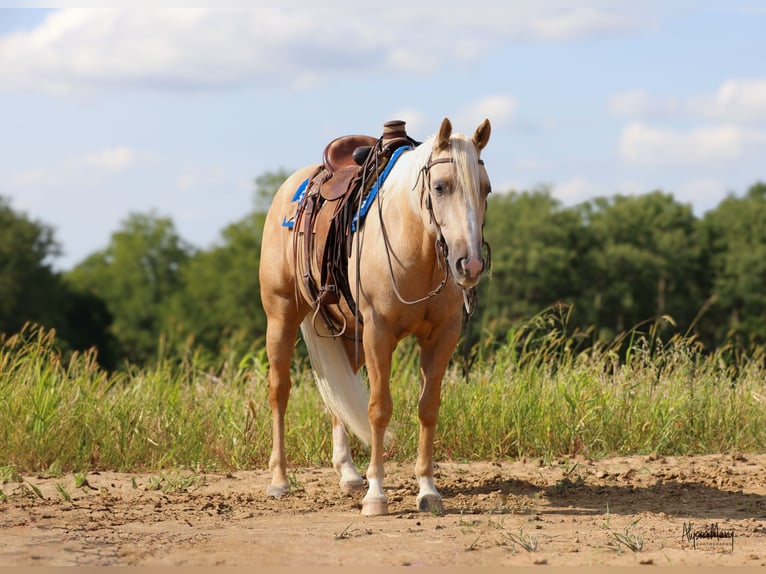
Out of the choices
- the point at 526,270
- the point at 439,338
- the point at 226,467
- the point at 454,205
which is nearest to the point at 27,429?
the point at 226,467

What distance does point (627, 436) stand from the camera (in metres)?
8.73

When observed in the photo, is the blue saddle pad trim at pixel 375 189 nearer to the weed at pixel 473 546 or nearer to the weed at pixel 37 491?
the weed at pixel 473 546

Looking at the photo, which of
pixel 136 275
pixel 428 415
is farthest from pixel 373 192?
pixel 136 275

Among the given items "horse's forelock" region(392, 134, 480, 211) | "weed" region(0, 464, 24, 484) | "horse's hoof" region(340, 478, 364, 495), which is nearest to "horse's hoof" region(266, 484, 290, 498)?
"horse's hoof" region(340, 478, 364, 495)

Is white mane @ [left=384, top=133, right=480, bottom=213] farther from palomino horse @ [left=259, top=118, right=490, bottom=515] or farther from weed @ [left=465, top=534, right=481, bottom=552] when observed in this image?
weed @ [left=465, top=534, right=481, bottom=552]

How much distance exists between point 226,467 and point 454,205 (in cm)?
359

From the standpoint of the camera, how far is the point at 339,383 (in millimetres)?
7246

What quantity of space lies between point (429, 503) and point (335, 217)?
1.93 meters

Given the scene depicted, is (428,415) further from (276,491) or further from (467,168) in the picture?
(467,168)

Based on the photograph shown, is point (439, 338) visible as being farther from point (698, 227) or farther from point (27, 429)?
point (698, 227)

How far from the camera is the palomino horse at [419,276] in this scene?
5.68 meters

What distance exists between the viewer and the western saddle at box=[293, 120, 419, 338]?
6.69 metres

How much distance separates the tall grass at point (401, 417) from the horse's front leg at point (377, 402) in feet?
4.94

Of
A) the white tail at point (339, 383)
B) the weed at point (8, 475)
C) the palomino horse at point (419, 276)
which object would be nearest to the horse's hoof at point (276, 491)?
the palomino horse at point (419, 276)
